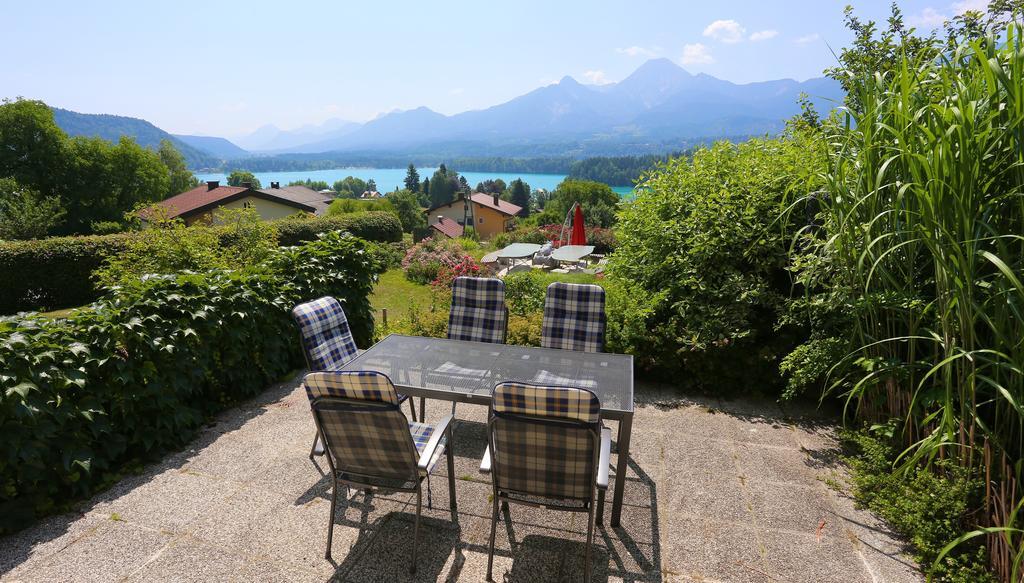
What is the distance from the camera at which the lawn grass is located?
10.8m

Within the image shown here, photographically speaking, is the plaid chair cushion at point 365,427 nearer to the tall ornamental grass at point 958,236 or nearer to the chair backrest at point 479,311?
the chair backrest at point 479,311

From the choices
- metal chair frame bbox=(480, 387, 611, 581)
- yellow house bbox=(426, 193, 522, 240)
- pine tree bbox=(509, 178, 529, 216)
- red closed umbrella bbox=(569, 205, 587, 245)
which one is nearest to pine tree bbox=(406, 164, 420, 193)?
pine tree bbox=(509, 178, 529, 216)

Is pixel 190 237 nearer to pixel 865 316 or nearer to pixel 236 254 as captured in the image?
pixel 236 254

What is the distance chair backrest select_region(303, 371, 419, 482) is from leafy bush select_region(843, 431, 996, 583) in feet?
7.93

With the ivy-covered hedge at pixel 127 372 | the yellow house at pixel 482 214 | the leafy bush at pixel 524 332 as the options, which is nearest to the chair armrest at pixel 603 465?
the leafy bush at pixel 524 332

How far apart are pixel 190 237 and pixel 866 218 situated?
749 cm

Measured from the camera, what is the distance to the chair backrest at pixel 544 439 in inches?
79.9

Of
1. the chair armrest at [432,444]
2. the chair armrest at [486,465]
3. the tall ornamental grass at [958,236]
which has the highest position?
the tall ornamental grass at [958,236]

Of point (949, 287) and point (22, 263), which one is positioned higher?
point (949, 287)

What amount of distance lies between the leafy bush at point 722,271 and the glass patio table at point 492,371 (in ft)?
5.06

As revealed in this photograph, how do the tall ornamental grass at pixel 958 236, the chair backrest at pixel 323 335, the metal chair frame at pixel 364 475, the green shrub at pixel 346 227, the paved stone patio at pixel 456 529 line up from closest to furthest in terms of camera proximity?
the tall ornamental grass at pixel 958 236 < the metal chair frame at pixel 364 475 < the paved stone patio at pixel 456 529 < the chair backrest at pixel 323 335 < the green shrub at pixel 346 227

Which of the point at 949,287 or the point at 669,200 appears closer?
the point at 949,287

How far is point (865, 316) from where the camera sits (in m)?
3.13

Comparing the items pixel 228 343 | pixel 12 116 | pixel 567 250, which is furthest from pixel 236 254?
pixel 12 116
